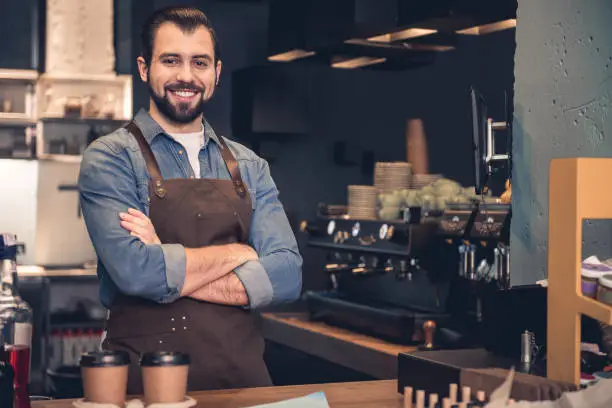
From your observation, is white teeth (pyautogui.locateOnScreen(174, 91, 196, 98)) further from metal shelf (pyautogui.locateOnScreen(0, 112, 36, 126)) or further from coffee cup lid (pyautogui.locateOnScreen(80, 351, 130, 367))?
metal shelf (pyautogui.locateOnScreen(0, 112, 36, 126))

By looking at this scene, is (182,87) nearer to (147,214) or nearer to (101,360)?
(147,214)

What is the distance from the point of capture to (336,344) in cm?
477

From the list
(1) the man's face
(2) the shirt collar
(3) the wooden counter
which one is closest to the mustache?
(1) the man's face

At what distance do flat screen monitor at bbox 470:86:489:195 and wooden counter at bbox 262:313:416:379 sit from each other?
1.07 metres

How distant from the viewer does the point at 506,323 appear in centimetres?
214

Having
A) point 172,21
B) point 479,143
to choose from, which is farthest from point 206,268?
point 479,143

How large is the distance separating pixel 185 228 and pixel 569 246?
1121mm

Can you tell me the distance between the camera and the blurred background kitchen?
2.80 meters

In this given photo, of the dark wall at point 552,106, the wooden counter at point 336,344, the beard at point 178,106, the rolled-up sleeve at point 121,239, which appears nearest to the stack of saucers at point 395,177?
the wooden counter at point 336,344

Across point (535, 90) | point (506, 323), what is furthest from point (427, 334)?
point (506, 323)

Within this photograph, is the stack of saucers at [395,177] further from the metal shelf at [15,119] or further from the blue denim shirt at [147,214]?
the metal shelf at [15,119]

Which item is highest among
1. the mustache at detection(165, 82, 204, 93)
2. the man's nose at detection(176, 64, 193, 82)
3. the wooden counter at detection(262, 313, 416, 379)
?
the man's nose at detection(176, 64, 193, 82)

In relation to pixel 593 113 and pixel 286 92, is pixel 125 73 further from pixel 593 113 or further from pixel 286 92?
pixel 593 113

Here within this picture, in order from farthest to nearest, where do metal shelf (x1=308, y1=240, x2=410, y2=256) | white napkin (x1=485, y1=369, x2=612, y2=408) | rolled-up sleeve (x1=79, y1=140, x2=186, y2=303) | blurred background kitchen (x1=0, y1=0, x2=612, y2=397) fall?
metal shelf (x1=308, y1=240, x2=410, y2=256) < blurred background kitchen (x1=0, y1=0, x2=612, y2=397) < rolled-up sleeve (x1=79, y1=140, x2=186, y2=303) < white napkin (x1=485, y1=369, x2=612, y2=408)
